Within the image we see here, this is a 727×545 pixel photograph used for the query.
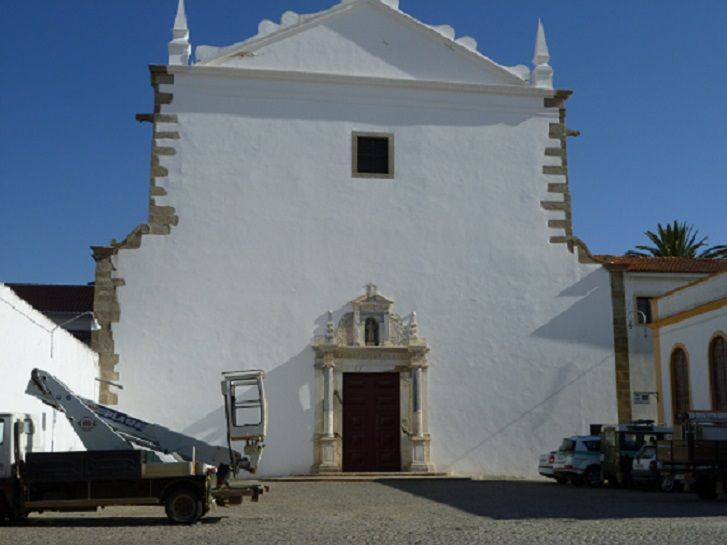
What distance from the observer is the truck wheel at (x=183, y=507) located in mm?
11055

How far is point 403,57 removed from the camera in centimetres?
2061

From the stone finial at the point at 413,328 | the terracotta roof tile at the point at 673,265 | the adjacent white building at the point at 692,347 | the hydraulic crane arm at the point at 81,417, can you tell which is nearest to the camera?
the hydraulic crane arm at the point at 81,417

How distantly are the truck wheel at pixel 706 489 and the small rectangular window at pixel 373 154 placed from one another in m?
9.06

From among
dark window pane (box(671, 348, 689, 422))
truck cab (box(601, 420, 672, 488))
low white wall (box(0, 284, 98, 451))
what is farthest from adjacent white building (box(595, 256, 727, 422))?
low white wall (box(0, 284, 98, 451))

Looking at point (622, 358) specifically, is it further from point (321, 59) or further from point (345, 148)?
point (321, 59)

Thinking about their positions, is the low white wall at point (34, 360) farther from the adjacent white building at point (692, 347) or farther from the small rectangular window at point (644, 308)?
the small rectangular window at point (644, 308)

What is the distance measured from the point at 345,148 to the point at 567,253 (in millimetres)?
5200

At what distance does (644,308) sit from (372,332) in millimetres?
7213

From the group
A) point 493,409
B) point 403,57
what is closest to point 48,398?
point 493,409

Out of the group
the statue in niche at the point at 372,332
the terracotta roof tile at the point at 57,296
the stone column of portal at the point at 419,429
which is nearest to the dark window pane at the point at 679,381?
the stone column of portal at the point at 419,429

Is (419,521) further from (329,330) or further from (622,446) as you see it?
(329,330)

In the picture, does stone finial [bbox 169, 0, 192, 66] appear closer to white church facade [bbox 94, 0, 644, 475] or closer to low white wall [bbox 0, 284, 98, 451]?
white church facade [bbox 94, 0, 644, 475]

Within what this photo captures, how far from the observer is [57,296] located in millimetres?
30953

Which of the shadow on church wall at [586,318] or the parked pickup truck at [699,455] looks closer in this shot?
the parked pickup truck at [699,455]
